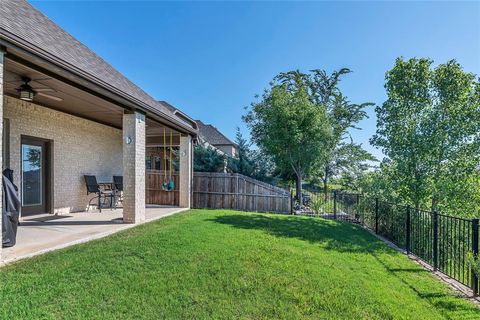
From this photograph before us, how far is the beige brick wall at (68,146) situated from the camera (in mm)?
7086

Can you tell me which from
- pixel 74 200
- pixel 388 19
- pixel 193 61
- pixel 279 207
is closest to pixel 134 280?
pixel 74 200

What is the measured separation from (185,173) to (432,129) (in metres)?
9.13

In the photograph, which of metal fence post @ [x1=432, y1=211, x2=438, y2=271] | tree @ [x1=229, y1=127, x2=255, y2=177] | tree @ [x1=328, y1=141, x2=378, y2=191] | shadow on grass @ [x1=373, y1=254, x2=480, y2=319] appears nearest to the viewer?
shadow on grass @ [x1=373, y1=254, x2=480, y2=319]

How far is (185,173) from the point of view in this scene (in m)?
10.6

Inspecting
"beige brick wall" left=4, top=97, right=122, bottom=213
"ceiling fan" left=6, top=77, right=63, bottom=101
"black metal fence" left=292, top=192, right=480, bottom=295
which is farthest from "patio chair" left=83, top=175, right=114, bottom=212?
"black metal fence" left=292, top=192, right=480, bottom=295

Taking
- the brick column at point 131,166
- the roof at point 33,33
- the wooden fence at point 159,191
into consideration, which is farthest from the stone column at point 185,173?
the brick column at point 131,166

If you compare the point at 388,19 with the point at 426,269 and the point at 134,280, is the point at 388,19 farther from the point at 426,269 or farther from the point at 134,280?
the point at 134,280

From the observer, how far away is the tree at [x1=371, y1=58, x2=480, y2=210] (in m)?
9.33

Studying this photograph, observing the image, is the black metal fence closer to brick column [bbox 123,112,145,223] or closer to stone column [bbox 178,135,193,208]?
stone column [bbox 178,135,193,208]

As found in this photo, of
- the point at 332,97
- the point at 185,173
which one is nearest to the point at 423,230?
the point at 185,173

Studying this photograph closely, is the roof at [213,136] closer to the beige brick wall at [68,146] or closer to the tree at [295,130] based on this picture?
the tree at [295,130]

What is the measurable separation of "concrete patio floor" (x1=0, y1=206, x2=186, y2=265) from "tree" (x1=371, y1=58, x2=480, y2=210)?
8.62m

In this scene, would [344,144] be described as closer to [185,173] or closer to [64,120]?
[185,173]

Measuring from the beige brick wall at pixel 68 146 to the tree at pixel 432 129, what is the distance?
10.8m
